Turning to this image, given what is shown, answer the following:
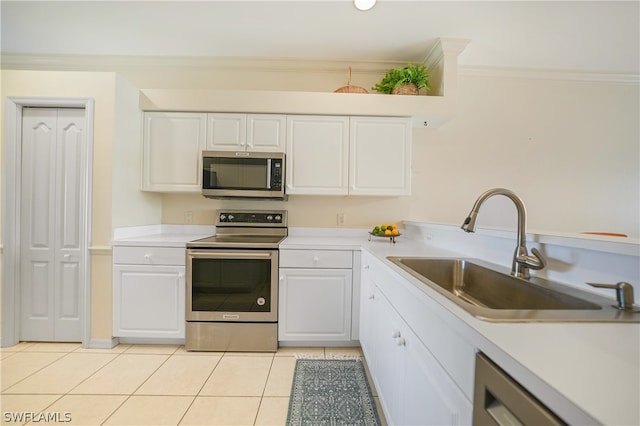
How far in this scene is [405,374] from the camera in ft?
3.42

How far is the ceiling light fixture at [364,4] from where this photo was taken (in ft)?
6.16

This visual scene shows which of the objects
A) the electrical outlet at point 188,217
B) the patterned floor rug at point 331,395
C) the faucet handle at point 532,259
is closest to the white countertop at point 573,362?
the faucet handle at point 532,259

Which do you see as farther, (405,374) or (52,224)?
(52,224)

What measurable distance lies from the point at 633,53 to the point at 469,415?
3725 mm

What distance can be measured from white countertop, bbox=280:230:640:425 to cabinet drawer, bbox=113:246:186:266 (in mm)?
2044

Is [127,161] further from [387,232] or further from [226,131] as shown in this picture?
[387,232]

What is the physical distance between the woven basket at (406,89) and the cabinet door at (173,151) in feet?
5.77

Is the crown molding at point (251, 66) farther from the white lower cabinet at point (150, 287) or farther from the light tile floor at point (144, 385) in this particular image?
the light tile floor at point (144, 385)

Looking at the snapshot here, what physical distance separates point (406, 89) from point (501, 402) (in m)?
2.40

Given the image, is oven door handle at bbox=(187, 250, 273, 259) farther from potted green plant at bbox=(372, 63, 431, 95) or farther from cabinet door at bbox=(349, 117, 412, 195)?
potted green plant at bbox=(372, 63, 431, 95)

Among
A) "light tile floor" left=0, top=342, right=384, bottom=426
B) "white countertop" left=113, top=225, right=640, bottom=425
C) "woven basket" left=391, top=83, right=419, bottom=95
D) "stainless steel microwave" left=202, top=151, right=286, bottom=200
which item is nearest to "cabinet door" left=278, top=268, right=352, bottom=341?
"light tile floor" left=0, top=342, right=384, bottom=426

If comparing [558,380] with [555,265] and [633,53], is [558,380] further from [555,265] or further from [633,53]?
[633,53]

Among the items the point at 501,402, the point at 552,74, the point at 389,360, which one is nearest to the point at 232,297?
the point at 389,360

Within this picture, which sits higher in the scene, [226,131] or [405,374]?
[226,131]
